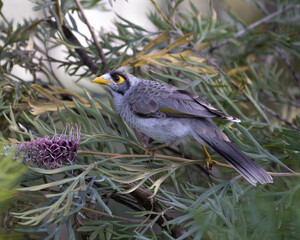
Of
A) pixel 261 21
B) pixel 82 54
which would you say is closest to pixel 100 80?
pixel 82 54

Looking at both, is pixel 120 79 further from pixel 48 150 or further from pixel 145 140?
pixel 48 150

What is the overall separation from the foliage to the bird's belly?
6 cm

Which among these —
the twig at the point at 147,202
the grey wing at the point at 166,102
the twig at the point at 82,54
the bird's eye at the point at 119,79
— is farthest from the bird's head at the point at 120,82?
the twig at the point at 147,202

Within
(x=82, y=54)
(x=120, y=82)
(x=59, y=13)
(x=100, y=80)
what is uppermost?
(x=59, y=13)

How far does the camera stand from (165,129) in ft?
5.98

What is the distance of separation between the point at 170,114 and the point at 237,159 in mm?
547

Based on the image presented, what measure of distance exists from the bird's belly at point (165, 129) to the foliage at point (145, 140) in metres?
0.06

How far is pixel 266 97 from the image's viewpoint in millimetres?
2193

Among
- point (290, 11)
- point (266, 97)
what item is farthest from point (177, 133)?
point (290, 11)

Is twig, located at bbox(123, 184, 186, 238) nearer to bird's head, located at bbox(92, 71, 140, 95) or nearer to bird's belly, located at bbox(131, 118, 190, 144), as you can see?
bird's belly, located at bbox(131, 118, 190, 144)

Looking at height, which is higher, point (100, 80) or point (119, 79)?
point (100, 80)

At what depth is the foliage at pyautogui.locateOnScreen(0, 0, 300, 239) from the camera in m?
0.98

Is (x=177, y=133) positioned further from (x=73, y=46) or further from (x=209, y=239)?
(x=209, y=239)

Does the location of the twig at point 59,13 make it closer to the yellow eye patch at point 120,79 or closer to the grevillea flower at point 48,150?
the yellow eye patch at point 120,79
